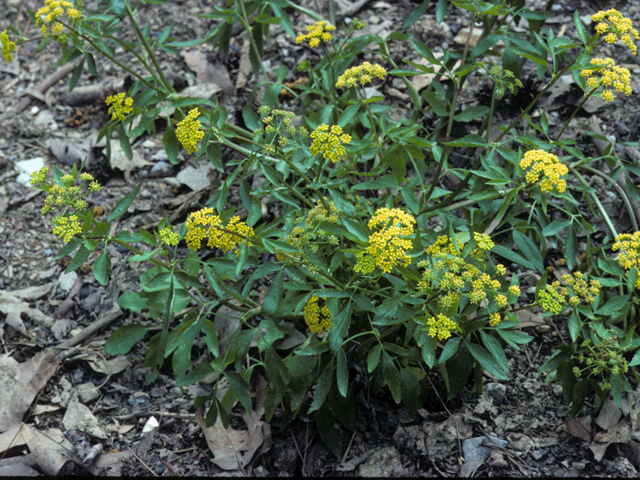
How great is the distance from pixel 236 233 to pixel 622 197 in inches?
→ 104

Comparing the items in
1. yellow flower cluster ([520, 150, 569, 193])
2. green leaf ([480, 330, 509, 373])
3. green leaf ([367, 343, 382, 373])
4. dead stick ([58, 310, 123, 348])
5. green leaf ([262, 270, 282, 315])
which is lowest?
dead stick ([58, 310, 123, 348])

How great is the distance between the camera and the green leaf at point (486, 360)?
233cm

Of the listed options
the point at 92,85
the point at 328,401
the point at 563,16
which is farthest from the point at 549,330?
the point at 92,85

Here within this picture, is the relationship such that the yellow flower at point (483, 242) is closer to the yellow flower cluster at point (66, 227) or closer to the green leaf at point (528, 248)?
the green leaf at point (528, 248)

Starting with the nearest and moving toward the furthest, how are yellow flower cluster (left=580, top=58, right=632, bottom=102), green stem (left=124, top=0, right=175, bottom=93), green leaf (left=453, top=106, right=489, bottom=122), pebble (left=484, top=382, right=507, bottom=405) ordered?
yellow flower cluster (left=580, top=58, right=632, bottom=102)
pebble (left=484, top=382, right=507, bottom=405)
green stem (left=124, top=0, right=175, bottom=93)
green leaf (left=453, top=106, right=489, bottom=122)

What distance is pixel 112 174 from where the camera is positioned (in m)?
4.36

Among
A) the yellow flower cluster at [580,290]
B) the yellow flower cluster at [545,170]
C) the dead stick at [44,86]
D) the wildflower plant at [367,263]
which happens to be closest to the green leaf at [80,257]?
the wildflower plant at [367,263]

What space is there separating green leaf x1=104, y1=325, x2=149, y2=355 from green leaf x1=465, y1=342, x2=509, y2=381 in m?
2.00

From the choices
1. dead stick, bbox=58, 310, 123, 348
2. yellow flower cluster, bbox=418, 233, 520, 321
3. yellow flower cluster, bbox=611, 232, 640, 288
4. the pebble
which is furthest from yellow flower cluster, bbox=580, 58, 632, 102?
dead stick, bbox=58, 310, 123, 348

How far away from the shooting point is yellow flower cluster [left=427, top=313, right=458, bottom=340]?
2.14 metres

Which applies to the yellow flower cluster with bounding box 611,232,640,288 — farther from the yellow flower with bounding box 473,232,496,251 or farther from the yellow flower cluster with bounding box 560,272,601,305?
the yellow flower with bounding box 473,232,496,251

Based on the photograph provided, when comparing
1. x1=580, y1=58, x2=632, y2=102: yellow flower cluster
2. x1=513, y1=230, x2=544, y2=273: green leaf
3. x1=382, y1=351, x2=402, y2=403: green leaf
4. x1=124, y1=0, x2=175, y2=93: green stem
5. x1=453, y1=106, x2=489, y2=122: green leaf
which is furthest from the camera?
x1=453, y1=106, x2=489, y2=122: green leaf

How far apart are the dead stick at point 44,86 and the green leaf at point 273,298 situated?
12.8 feet

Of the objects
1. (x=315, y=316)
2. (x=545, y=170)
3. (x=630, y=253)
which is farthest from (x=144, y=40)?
(x=630, y=253)
